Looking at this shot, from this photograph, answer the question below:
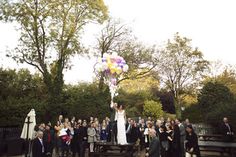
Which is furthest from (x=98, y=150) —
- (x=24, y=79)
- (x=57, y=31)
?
(x=57, y=31)

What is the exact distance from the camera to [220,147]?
16.6 m

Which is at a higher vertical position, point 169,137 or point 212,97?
point 212,97

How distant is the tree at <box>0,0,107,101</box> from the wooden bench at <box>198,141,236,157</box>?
1556 cm

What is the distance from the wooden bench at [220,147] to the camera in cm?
1609

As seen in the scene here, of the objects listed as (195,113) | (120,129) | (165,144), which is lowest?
(165,144)

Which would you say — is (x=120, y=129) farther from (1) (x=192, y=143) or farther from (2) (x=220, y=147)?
(2) (x=220, y=147)

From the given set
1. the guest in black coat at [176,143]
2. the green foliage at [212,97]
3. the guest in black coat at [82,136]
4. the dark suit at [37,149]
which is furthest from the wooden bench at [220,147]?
the dark suit at [37,149]

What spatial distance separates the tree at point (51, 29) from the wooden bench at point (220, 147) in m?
15.6

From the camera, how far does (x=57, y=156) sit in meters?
18.9

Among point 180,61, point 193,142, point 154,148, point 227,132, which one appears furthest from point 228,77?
point 154,148

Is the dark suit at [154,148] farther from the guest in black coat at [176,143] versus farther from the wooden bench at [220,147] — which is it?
the wooden bench at [220,147]

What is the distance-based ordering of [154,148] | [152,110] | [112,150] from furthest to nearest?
1. [152,110]
2. [112,150]
3. [154,148]

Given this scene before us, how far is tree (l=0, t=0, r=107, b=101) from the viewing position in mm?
29266

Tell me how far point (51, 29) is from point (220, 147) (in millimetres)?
19914
